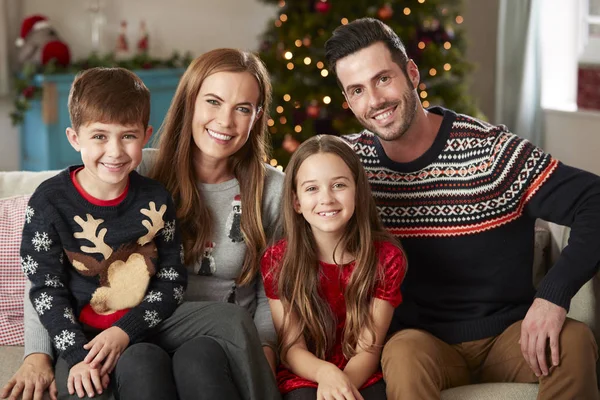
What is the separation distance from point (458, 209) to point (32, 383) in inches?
44.6

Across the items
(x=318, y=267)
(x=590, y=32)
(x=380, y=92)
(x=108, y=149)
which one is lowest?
(x=318, y=267)

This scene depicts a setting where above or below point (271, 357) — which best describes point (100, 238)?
above

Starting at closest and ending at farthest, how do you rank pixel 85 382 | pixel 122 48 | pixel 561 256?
pixel 85 382 → pixel 561 256 → pixel 122 48

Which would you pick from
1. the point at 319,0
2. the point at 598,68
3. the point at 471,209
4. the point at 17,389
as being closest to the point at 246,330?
the point at 17,389

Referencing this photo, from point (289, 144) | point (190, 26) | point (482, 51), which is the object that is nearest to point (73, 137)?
point (289, 144)

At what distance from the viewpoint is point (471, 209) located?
213 centimetres

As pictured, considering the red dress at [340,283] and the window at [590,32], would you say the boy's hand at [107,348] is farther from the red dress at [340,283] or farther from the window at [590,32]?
the window at [590,32]

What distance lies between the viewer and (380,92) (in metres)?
2.18

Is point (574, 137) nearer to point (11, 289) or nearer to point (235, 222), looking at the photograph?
point (235, 222)

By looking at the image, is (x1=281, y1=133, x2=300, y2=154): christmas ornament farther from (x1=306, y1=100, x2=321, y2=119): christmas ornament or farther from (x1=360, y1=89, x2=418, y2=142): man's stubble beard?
(x1=360, y1=89, x2=418, y2=142): man's stubble beard

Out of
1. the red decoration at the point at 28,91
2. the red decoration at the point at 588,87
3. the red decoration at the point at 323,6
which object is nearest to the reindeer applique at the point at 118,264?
the red decoration at the point at 323,6

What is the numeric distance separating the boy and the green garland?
10.7 ft

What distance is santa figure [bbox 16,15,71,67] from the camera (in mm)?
5195

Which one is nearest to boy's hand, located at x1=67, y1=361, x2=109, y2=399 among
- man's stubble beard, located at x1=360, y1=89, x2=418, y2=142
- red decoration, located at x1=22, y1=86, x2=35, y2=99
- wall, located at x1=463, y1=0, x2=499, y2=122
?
man's stubble beard, located at x1=360, y1=89, x2=418, y2=142
